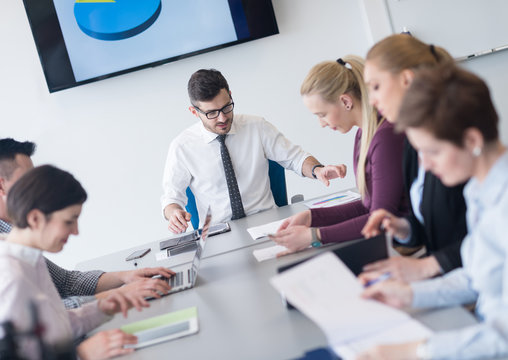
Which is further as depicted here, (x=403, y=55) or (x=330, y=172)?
(x=330, y=172)

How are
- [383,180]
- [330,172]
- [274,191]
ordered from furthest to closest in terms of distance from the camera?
[274,191] < [330,172] < [383,180]

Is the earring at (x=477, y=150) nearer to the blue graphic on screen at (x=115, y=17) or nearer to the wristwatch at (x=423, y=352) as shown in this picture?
the wristwatch at (x=423, y=352)

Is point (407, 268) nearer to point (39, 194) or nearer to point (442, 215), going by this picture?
point (442, 215)

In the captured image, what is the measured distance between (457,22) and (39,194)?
3261 mm

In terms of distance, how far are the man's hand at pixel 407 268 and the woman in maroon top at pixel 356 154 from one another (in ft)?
1.49

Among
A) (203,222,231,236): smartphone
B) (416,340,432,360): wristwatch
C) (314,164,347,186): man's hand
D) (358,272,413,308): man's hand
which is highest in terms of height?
(314,164,347,186): man's hand

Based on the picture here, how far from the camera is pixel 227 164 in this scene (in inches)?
119

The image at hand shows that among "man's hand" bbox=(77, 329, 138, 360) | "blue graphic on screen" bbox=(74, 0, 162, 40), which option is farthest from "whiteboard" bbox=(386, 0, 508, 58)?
"man's hand" bbox=(77, 329, 138, 360)

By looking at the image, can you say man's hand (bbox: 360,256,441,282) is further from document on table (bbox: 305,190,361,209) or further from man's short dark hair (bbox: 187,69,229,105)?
man's short dark hair (bbox: 187,69,229,105)

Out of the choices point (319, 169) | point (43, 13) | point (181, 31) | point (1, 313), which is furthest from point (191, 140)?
point (1, 313)

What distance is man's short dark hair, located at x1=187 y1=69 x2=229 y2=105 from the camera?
2.85 metres

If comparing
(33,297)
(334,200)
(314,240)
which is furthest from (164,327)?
(334,200)

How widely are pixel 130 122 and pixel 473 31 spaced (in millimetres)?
2615

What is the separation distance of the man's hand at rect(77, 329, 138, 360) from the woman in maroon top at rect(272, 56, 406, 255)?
0.63 m
